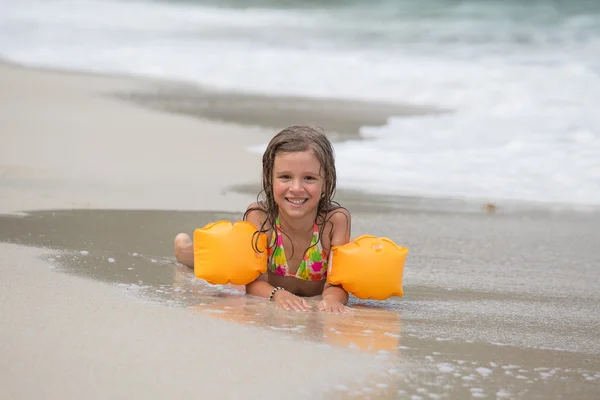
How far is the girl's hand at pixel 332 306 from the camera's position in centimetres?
373

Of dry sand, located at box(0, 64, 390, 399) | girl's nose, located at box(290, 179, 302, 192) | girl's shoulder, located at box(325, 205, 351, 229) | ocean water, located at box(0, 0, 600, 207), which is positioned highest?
ocean water, located at box(0, 0, 600, 207)

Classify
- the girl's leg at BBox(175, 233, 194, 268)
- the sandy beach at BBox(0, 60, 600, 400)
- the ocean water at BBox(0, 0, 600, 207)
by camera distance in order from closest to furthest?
the sandy beach at BBox(0, 60, 600, 400) < the girl's leg at BBox(175, 233, 194, 268) < the ocean water at BBox(0, 0, 600, 207)

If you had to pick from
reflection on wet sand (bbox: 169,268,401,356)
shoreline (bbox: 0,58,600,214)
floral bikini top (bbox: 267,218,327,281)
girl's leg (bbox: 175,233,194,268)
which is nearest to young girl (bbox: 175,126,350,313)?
floral bikini top (bbox: 267,218,327,281)

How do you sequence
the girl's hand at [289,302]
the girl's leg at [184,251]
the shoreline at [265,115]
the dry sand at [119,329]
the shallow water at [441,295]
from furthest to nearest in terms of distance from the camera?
the shoreline at [265,115] → the girl's leg at [184,251] → the girl's hand at [289,302] → the shallow water at [441,295] → the dry sand at [119,329]

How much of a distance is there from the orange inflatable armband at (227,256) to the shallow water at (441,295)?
9 cm

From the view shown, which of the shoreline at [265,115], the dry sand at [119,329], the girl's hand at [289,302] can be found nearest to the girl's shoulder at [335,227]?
the girl's hand at [289,302]

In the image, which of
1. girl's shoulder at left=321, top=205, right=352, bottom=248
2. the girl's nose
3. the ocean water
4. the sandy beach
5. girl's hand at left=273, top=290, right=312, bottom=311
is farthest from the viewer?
the ocean water

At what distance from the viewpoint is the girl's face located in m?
3.93

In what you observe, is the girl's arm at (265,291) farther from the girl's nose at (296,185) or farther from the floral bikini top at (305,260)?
the girl's nose at (296,185)

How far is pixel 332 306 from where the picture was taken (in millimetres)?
3756

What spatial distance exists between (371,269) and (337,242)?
242 mm

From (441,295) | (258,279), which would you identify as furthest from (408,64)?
(258,279)

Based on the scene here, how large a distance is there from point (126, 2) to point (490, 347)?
26436 mm

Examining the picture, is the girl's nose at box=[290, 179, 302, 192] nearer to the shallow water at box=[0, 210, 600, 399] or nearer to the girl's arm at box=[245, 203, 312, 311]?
the girl's arm at box=[245, 203, 312, 311]
